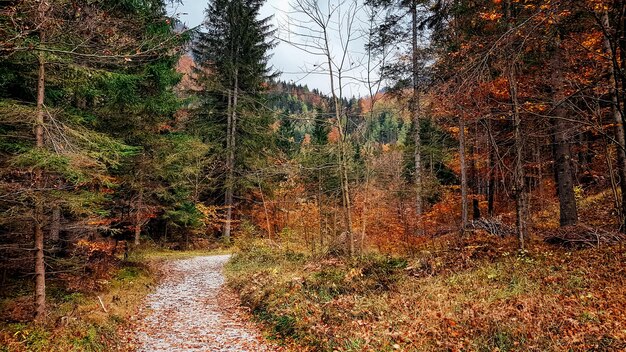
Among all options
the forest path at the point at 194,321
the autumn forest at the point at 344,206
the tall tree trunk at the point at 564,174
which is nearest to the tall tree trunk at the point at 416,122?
the autumn forest at the point at 344,206

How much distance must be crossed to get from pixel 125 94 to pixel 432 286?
11.5m

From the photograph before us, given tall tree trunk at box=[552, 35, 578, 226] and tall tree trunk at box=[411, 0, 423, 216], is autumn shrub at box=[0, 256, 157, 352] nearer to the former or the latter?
tall tree trunk at box=[411, 0, 423, 216]

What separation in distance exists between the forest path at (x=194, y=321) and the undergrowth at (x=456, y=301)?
657mm

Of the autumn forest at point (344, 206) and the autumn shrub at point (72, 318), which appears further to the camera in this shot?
the autumn shrub at point (72, 318)

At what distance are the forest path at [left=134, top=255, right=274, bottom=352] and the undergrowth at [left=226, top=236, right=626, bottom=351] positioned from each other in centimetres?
66

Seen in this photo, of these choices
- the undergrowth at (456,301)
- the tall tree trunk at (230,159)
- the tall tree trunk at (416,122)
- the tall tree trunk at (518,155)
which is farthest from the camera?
the tall tree trunk at (230,159)

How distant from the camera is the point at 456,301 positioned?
6.86 metres

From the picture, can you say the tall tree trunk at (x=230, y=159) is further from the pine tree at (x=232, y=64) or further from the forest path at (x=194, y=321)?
the forest path at (x=194, y=321)

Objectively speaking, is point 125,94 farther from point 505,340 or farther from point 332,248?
point 505,340

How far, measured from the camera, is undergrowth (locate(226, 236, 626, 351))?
16.8 feet

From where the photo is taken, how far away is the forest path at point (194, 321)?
7461 mm

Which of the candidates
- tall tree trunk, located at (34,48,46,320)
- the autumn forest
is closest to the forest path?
the autumn forest

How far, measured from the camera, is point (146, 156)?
14.9 m

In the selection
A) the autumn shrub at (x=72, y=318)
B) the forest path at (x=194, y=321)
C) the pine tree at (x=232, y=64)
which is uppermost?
the pine tree at (x=232, y=64)
